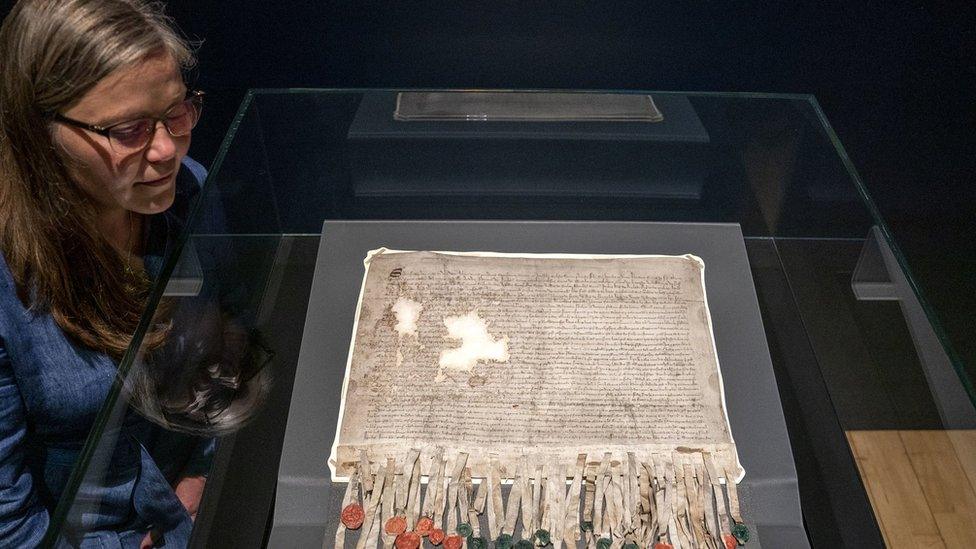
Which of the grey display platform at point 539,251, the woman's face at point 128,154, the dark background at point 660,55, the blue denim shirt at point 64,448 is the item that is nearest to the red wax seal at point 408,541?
the grey display platform at point 539,251

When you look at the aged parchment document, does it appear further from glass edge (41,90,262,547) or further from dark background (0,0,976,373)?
dark background (0,0,976,373)

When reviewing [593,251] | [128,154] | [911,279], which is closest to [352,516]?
[128,154]

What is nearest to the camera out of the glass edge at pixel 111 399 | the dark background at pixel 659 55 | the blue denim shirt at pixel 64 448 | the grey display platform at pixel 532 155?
the glass edge at pixel 111 399

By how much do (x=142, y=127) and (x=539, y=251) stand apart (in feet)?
2.90

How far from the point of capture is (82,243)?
4.50 ft

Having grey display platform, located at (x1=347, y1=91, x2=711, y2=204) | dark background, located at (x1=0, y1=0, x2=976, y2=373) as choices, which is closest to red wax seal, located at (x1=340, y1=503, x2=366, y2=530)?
grey display platform, located at (x1=347, y1=91, x2=711, y2=204)

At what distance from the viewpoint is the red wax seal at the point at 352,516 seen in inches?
53.4

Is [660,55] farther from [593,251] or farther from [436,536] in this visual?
[436,536]

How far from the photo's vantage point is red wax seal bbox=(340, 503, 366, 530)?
136 cm

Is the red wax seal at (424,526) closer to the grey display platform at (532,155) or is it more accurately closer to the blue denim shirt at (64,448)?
the blue denim shirt at (64,448)

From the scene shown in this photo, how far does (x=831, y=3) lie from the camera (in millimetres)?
2281

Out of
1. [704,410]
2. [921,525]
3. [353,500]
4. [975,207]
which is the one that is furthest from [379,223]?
[975,207]

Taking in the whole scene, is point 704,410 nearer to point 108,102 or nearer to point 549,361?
point 549,361

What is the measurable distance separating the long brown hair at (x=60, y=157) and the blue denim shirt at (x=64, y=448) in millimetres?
38
